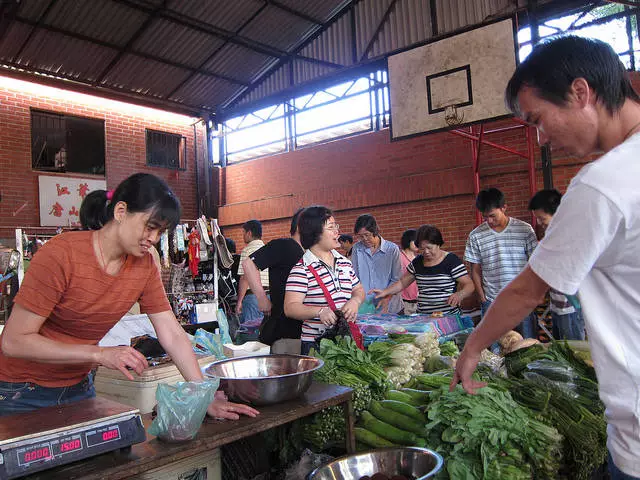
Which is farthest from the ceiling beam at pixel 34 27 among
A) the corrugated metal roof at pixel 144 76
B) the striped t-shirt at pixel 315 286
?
the striped t-shirt at pixel 315 286

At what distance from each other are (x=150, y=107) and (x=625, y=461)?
10.5m

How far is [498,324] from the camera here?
3.94 feet

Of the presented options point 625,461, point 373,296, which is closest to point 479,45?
point 373,296

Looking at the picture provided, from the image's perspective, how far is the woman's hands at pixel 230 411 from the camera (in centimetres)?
164

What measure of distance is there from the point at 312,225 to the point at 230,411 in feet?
5.07

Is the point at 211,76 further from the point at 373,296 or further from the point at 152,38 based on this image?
the point at 373,296

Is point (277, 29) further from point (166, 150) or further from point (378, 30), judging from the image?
point (166, 150)

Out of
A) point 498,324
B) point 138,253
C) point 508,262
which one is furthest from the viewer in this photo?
point 508,262

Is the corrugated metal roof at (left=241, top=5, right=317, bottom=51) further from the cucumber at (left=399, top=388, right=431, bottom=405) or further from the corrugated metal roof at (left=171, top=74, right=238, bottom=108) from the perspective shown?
the cucumber at (left=399, top=388, right=431, bottom=405)

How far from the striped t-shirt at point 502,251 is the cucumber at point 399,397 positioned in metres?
2.18

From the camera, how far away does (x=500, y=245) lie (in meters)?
4.25

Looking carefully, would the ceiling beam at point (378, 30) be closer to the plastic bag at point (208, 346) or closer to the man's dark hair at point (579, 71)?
the plastic bag at point (208, 346)

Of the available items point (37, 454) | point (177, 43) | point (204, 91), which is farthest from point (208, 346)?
point (204, 91)

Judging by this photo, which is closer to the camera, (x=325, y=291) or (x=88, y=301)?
(x=88, y=301)
